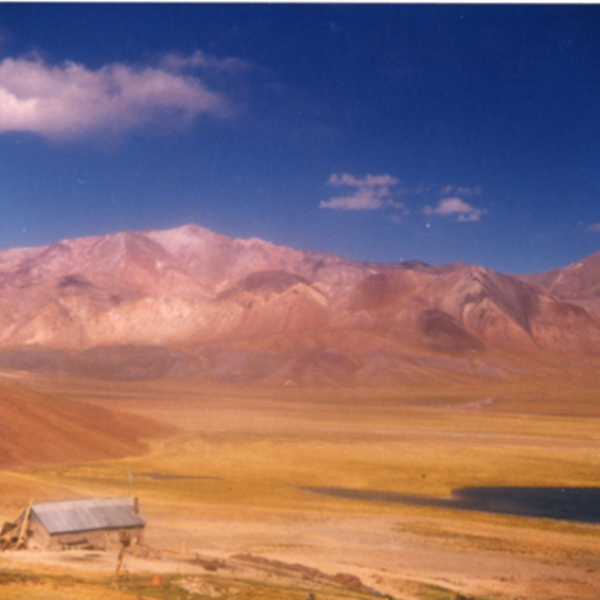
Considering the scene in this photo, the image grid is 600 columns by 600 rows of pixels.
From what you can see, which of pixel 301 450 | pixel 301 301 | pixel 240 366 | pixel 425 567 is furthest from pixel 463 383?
pixel 425 567

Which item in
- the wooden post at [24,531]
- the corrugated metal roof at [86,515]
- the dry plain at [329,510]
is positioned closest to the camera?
the dry plain at [329,510]

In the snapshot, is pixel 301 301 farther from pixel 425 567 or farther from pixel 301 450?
pixel 425 567

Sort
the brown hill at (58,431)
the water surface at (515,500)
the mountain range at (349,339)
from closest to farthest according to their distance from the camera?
the water surface at (515,500)
the brown hill at (58,431)
the mountain range at (349,339)

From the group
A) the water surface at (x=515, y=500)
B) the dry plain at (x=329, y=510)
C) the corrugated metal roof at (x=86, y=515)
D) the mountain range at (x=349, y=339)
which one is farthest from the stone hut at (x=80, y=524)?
the mountain range at (x=349, y=339)

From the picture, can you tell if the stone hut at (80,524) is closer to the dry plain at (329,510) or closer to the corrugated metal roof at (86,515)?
the corrugated metal roof at (86,515)

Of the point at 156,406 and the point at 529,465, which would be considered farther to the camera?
the point at 156,406

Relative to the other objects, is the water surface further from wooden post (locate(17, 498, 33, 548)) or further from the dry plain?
wooden post (locate(17, 498, 33, 548))
